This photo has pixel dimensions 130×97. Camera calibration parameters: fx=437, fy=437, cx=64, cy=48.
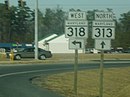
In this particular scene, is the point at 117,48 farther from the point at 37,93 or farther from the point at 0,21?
the point at 37,93

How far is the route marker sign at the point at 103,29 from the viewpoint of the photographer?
15031 mm

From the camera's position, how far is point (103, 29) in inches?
597

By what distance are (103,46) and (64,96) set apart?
11.4 feet

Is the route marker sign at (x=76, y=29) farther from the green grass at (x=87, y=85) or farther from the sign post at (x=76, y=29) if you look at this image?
the green grass at (x=87, y=85)

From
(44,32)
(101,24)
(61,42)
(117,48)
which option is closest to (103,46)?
(101,24)

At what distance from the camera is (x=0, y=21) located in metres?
132

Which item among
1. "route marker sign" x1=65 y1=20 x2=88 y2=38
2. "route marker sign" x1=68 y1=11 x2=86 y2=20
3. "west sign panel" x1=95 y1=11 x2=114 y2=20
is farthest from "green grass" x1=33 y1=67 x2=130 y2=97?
"west sign panel" x1=95 y1=11 x2=114 y2=20

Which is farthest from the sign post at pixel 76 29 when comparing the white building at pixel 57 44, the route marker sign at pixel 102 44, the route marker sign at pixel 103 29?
the white building at pixel 57 44

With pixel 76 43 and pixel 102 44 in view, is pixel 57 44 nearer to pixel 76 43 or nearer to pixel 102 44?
pixel 76 43

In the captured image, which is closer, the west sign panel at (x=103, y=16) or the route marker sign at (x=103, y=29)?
the route marker sign at (x=103, y=29)

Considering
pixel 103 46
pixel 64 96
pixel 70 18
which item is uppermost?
pixel 70 18

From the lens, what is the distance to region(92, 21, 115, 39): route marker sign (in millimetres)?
15031

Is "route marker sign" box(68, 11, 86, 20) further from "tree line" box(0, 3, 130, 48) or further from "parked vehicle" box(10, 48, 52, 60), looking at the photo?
"tree line" box(0, 3, 130, 48)

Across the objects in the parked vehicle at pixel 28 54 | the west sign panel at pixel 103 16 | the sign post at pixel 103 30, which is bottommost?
the parked vehicle at pixel 28 54
